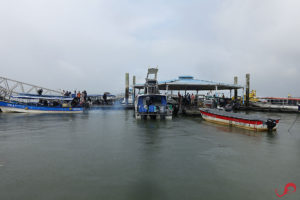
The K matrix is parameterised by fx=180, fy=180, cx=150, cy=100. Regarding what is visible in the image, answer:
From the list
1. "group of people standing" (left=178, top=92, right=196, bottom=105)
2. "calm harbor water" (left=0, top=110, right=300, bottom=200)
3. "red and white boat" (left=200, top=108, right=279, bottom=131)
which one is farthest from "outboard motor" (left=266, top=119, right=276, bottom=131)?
"group of people standing" (left=178, top=92, right=196, bottom=105)

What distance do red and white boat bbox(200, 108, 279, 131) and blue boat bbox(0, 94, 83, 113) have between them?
1822 cm

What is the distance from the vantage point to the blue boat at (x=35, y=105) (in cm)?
2414

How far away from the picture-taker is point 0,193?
165 inches

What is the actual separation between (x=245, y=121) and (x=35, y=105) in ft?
85.9

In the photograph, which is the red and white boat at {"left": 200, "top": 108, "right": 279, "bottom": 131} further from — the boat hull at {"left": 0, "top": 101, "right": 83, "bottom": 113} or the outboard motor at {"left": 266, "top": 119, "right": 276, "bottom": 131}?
the boat hull at {"left": 0, "top": 101, "right": 83, "bottom": 113}

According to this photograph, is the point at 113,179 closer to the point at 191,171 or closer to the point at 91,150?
the point at 191,171

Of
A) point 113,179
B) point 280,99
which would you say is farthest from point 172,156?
point 280,99

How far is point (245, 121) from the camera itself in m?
13.3

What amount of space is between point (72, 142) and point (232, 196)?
→ 7360 millimetres

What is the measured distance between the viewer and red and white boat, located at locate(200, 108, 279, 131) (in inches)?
484

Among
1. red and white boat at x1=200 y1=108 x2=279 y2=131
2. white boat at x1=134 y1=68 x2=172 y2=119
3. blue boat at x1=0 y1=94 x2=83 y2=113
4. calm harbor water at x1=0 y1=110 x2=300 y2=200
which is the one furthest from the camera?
blue boat at x1=0 y1=94 x2=83 y2=113

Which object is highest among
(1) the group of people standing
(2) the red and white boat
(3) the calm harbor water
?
(1) the group of people standing

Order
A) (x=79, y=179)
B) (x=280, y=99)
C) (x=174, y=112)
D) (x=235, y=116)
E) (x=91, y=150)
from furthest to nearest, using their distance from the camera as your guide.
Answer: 1. (x=280, y=99)
2. (x=174, y=112)
3. (x=235, y=116)
4. (x=91, y=150)
5. (x=79, y=179)

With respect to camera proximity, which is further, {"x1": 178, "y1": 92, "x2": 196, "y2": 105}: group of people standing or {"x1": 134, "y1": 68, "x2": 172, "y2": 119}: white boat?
{"x1": 178, "y1": 92, "x2": 196, "y2": 105}: group of people standing
